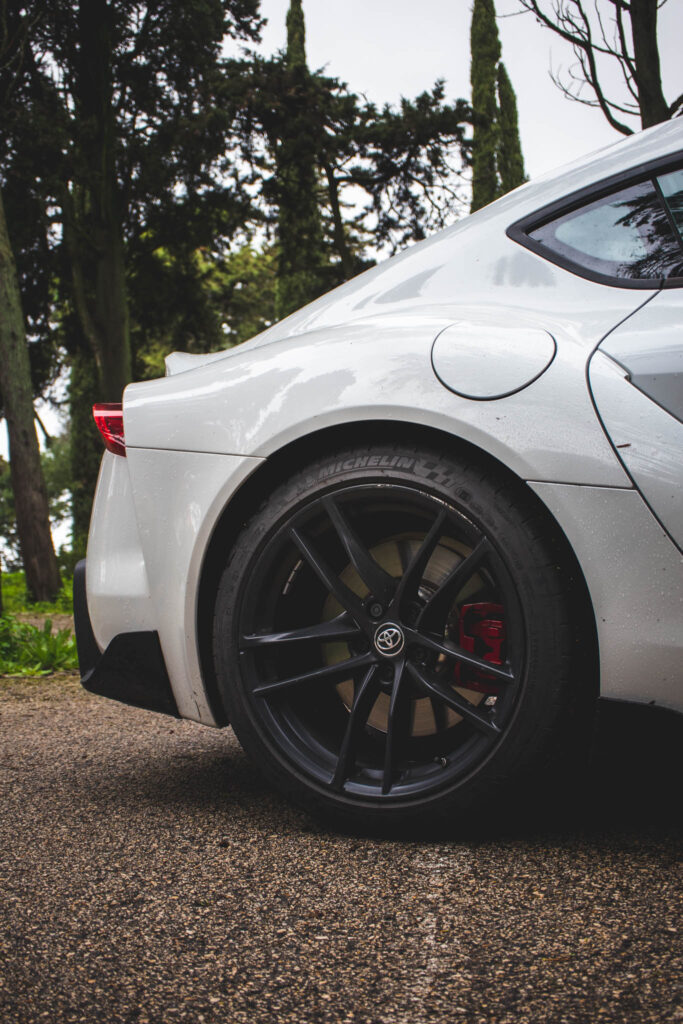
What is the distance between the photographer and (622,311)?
1877 millimetres

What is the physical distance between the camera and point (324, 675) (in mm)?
2016

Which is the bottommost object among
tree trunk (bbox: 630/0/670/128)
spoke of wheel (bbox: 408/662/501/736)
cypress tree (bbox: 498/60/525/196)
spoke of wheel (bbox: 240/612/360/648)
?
spoke of wheel (bbox: 408/662/501/736)

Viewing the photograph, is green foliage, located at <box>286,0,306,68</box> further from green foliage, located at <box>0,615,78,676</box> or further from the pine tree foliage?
green foliage, located at <box>0,615,78,676</box>

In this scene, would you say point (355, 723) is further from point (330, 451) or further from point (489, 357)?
point (489, 357)

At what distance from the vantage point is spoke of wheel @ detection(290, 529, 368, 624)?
2.00 metres

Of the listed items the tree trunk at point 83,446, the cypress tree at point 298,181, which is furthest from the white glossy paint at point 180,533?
the tree trunk at point 83,446

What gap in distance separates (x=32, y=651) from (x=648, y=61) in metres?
5.92

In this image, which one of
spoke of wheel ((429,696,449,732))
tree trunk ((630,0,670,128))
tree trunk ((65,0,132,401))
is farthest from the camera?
tree trunk ((65,0,132,401))

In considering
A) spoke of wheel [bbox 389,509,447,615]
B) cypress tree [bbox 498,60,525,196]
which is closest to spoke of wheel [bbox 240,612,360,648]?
spoke of wheel [bbox 389,509,447,615]

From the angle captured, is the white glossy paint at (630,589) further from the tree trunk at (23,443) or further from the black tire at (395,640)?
the tree trunk at (23,443)

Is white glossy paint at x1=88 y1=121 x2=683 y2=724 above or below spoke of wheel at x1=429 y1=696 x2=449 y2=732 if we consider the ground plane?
above

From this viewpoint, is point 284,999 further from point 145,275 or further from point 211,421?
point 145,275

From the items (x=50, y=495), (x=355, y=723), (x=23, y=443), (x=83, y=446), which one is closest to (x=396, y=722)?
(x=355, y=723)

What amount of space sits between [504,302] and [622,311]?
0.87 feet
